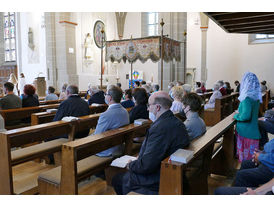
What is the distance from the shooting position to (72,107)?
4137 millimetres

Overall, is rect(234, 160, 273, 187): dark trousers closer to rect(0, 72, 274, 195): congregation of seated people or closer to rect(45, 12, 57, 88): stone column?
rect(0, 72, 274, 195): congregation of seated people

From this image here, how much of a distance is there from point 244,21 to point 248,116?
261 cm

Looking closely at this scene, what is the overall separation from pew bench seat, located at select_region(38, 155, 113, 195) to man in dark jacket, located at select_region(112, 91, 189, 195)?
62cm

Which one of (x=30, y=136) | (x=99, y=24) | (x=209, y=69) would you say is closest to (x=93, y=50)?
(x=99, y=24)

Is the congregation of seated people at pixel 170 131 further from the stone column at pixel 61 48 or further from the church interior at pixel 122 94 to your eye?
the stone column at pixel 61 48

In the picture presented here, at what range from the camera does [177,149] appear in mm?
2033

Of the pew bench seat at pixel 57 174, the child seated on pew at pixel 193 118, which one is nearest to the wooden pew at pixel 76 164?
the pew bench seat at pixel 57 174

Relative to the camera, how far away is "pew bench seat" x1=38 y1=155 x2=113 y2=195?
2.46 meters

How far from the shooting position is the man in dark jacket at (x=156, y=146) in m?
1.96

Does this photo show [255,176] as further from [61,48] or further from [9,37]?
[9,37]

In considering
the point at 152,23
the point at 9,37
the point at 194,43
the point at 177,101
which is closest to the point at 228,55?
the point at 194,43

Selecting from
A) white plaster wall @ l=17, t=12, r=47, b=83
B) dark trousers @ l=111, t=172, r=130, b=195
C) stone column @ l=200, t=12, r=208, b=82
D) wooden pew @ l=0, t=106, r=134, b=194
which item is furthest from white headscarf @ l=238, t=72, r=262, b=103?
stone column @ l=200, t=12, r=208, b=82

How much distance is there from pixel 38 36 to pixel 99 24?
3.32m

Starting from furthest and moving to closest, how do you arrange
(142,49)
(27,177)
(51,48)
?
(51,48)
(142,49)
(27,177)
